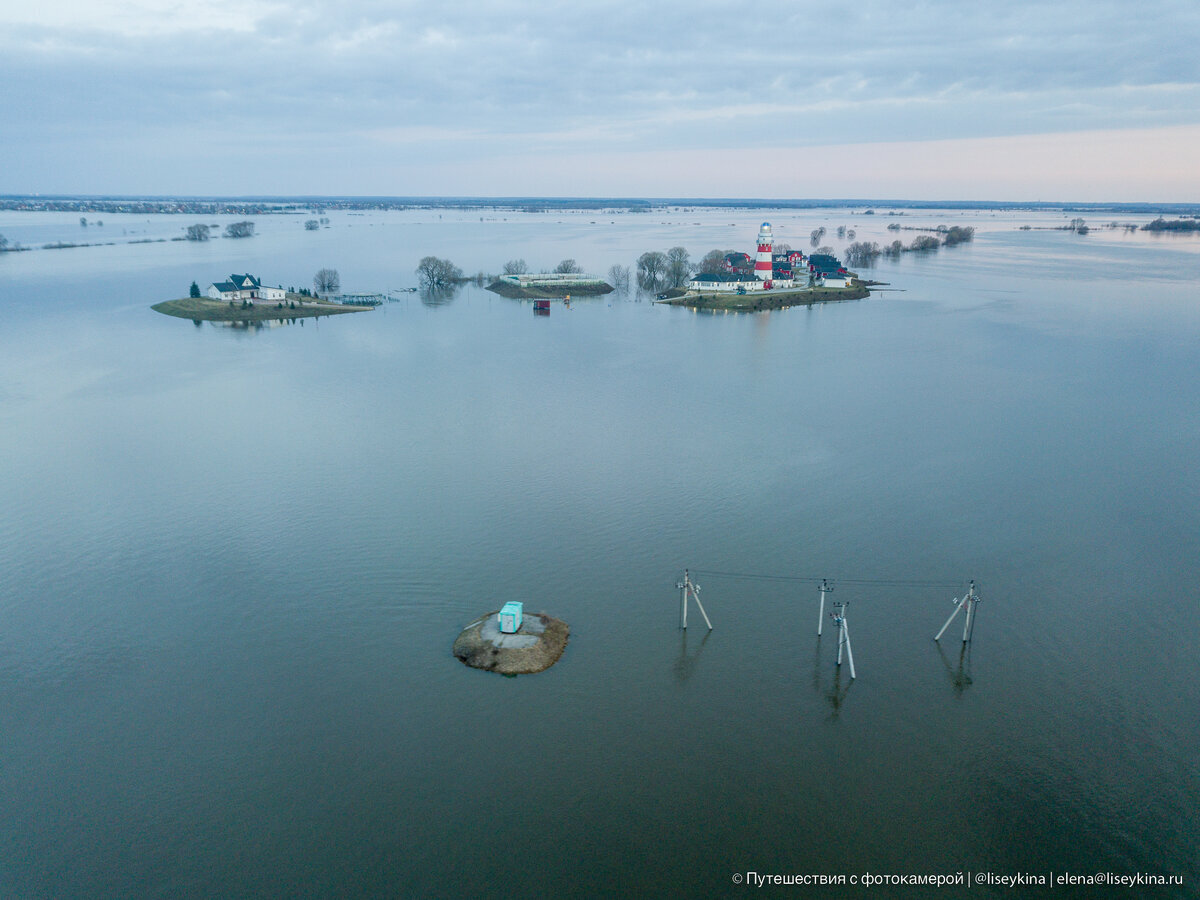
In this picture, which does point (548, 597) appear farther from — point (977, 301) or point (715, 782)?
point (977, 301)

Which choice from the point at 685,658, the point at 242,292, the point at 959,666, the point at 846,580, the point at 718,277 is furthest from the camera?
the point at 718,277

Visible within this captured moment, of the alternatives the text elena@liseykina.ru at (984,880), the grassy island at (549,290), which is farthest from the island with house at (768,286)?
the text elena@liseykina.ru at (984,880)

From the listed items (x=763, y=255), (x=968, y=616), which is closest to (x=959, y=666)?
(x=968, y=616)

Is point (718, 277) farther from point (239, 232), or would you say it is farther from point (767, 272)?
point (239, 232)

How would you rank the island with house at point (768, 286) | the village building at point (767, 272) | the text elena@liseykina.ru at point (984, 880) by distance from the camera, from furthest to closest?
the village building at point (767, 272)
the island with house at point (768, 286)
the text elena@liseykina.ru at point (984, 880)

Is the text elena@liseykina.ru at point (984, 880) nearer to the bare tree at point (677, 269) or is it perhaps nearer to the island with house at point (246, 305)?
the island with house at point (246, 305)

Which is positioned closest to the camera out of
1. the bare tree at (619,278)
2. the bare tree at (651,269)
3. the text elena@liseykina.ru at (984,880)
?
the text elena@liseykina.ru at (984,880)

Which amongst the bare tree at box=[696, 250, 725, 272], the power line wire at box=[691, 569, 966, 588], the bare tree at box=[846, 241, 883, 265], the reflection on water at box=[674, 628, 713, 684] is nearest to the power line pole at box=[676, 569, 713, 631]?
the reflection on water at box=[674, 628, 713, 684]
